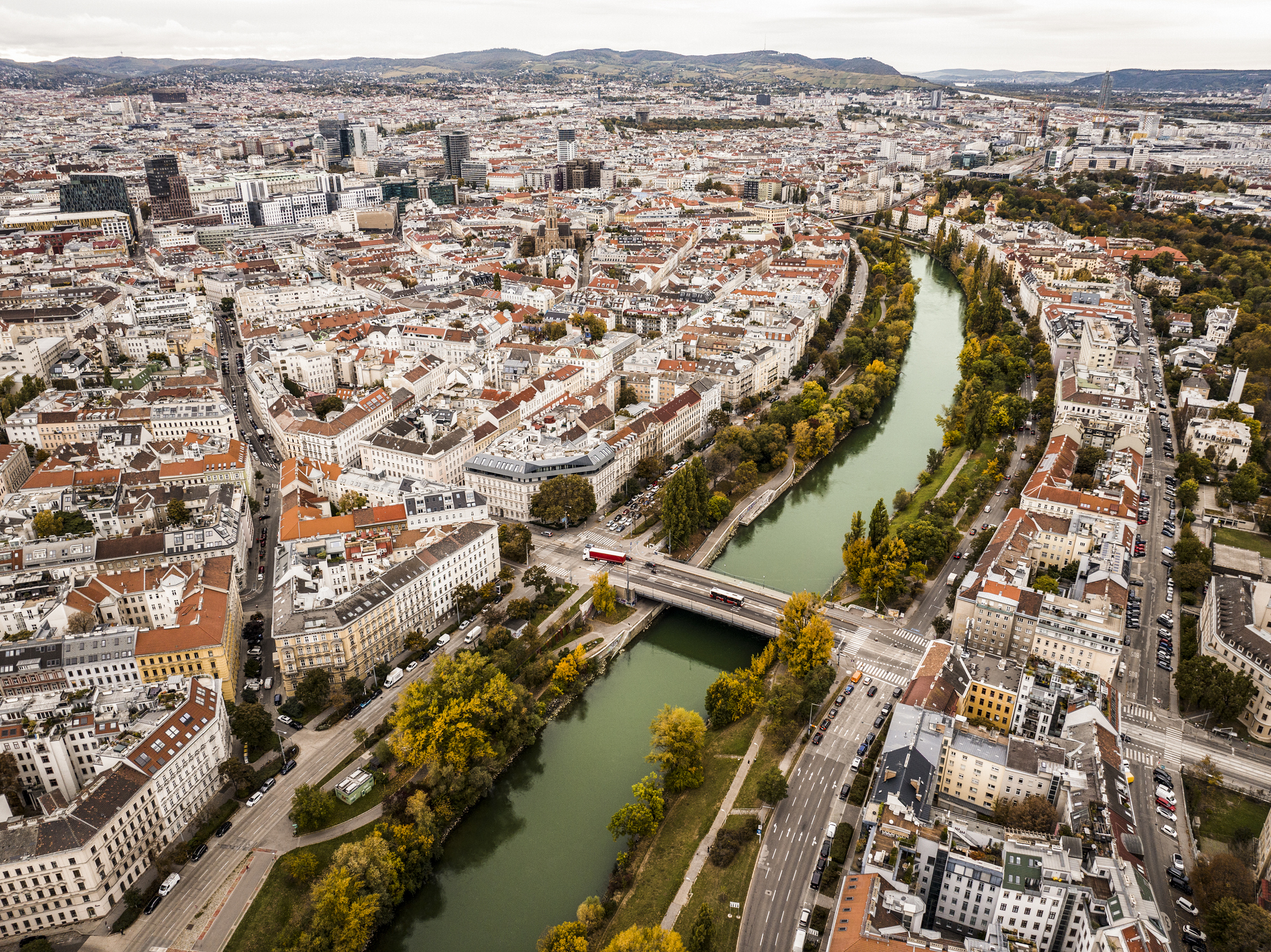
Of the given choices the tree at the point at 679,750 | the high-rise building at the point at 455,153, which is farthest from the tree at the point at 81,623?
the high-rise building at the point at 455,153

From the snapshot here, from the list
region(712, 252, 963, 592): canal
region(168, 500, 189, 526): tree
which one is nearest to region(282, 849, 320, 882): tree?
region(168, 500, 189, 526): tree

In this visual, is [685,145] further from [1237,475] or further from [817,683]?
[817,683]

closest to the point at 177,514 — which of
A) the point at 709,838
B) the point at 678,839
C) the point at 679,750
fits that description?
the point at 679,750

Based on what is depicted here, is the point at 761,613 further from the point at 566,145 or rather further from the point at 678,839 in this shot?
the point at 566,145

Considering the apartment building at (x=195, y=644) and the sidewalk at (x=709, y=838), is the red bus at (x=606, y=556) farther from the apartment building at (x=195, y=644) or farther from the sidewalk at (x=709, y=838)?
the apartment building at (x=195, y=644)

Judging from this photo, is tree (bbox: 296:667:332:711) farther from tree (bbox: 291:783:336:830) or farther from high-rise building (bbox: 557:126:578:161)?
high-rise building (bbox: 557:126:578:161)

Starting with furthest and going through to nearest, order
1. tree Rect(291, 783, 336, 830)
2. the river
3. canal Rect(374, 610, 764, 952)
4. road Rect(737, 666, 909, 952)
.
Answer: tree Rect(291, 783, 336, 830)
the river
canal Rect(374, 610, 764, 952)
road Rect(737, 666, 909, 952)
